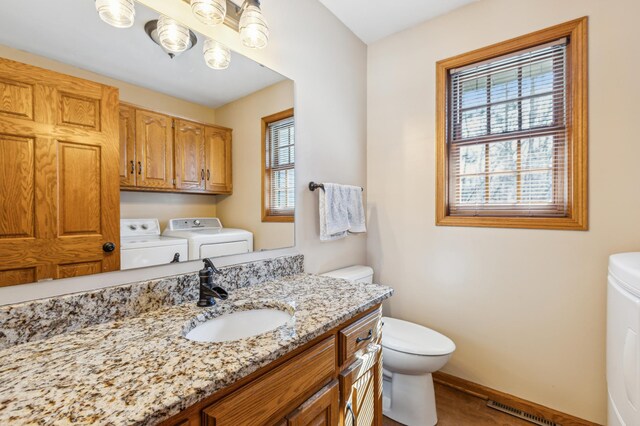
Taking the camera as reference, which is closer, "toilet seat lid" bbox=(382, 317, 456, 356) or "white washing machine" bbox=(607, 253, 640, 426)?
"white washing machine" bbox=(607, 253, 640, 426)

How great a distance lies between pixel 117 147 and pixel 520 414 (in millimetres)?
2400

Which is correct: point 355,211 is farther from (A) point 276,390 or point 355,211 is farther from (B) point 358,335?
(A) point 276,390

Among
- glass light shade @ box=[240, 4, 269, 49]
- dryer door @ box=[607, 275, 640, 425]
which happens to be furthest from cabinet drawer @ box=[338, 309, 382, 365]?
glass light shade @ box=[240, 4, 269, 49]

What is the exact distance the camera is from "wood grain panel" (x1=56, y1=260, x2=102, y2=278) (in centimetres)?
87

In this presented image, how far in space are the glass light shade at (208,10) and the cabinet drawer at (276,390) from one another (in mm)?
1244

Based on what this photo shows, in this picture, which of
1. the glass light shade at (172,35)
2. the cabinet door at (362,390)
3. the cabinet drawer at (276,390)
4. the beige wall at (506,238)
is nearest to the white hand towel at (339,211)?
the beige wall at (506,238)

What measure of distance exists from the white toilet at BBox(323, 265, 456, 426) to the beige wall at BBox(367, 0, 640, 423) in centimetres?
41

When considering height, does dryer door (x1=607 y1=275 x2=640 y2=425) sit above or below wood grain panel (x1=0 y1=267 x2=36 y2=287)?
below

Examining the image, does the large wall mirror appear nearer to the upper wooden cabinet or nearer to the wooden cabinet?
the upper wooden cabinet

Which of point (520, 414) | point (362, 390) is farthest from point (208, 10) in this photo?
point (520, 414)

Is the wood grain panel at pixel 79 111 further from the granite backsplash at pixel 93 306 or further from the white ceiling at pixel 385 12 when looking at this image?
the white ceiling at pixel 385 12

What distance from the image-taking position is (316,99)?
5.92 feet

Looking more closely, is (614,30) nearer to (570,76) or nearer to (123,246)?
(570,76)

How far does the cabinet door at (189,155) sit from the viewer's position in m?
1.14
